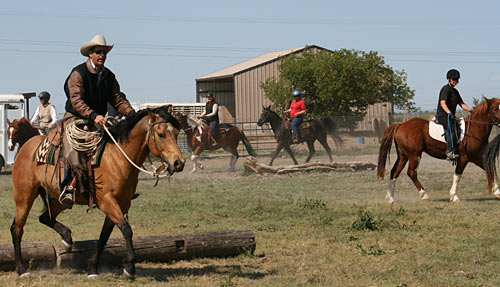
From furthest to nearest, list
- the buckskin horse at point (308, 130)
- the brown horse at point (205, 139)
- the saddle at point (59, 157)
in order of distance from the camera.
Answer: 1. the buckskin horse at point (308, 130)
2. the brown horse at point (205, 139)
3. the saddle at point (59, 157)

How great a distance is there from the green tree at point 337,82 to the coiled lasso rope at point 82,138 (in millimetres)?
36965

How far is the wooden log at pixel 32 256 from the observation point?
287 inches

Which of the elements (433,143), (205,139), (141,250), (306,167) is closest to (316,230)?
(141,250)

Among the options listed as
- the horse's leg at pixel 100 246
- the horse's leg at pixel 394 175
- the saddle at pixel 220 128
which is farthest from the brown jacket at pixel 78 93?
the saddle at pixel 220 128

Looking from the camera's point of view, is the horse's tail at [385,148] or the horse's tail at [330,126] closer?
the horse's tail at [385,148]

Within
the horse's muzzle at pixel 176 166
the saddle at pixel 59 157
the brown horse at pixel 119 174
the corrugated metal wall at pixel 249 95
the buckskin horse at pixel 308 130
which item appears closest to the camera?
the horse's muzzle at pixel 176 166

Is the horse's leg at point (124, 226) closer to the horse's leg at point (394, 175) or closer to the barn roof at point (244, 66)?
the horse's leg at point (394, 175)

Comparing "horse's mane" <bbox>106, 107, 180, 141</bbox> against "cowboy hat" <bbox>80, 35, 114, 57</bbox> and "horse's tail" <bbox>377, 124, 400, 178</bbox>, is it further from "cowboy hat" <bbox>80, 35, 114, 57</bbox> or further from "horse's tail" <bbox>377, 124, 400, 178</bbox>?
"horse's tail" <bbox>377, 124, 400, 178</bbox>

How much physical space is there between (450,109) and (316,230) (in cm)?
481

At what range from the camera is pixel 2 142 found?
76.1 ft

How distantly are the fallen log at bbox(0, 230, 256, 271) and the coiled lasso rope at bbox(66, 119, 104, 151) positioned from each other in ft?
3.91

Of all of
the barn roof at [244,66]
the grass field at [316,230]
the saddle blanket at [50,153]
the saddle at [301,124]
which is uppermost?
the barn roof at [244,66]

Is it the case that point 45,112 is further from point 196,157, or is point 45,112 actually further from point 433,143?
point 433,143

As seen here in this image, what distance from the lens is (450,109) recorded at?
13.2m
